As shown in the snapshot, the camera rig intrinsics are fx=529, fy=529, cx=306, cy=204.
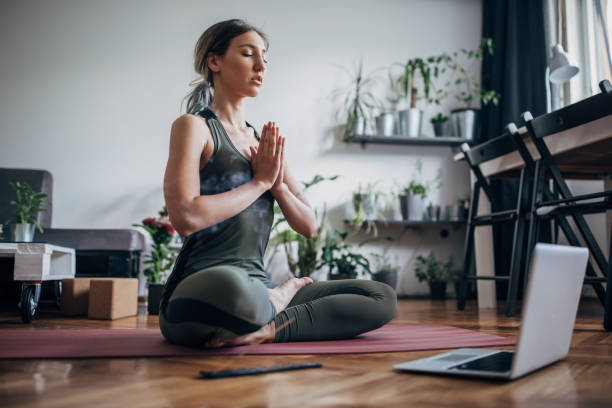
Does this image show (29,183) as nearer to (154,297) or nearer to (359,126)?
(154,297)

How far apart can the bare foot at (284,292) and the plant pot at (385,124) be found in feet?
8.65

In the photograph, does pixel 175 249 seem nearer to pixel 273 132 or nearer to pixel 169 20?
pixel 169 20

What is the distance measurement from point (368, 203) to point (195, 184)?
9.07ft

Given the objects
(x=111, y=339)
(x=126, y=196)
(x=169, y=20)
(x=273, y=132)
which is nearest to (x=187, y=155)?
(x=273, y=132)

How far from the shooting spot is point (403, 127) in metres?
3.94

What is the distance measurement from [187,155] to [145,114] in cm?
289

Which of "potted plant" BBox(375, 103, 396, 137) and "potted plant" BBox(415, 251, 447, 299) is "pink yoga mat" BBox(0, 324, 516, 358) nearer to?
"potted plant" BBox(415, 251, 447, 299)

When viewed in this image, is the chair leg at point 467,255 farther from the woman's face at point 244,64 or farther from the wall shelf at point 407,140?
the woman's face at point 244,64

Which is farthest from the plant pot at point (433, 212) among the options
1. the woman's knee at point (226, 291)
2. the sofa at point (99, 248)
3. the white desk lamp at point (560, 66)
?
the woman's knee at point (226, 291)

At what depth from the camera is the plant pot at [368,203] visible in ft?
12.5

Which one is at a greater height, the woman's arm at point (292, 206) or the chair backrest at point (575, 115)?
the chair backrest at point (575, 115)

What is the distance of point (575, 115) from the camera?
1848 mm

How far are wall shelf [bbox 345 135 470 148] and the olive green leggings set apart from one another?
2616 mm

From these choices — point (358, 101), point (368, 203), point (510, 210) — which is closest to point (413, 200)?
point (368, 203)
